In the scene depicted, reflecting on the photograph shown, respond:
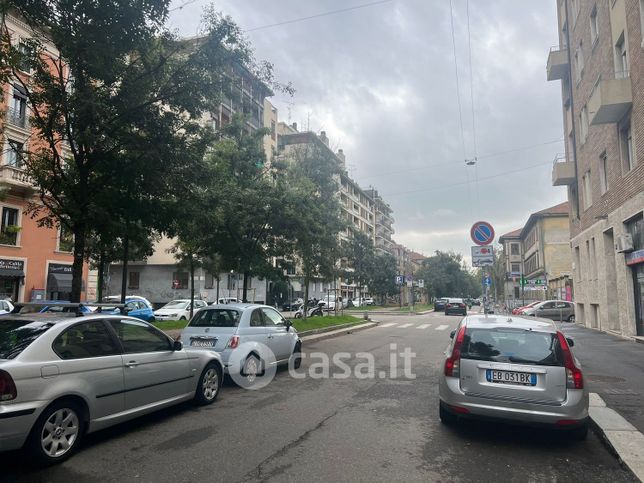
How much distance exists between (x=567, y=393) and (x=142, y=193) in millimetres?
8030

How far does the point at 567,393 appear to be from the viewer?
5359 mm

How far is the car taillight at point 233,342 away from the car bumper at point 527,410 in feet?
14.1

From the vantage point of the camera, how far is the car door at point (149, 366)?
576 cm

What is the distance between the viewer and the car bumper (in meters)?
5.29

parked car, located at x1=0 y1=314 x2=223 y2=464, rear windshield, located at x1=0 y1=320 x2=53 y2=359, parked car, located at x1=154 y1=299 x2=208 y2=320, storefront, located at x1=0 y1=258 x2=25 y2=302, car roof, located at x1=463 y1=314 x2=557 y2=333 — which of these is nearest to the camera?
parked car, located at x1=0 y1=314 x2=223 y2=464

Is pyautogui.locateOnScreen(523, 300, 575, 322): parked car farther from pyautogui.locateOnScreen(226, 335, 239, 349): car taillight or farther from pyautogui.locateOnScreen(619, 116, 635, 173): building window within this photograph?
pyautogui.locateOnScreen(226, 335, 239, 349): car taillight

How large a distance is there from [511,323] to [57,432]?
17.3 feet

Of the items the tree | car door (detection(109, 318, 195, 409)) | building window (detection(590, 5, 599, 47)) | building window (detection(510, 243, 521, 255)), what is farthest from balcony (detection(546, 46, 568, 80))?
building window (detection(510, 243, 521, 255))

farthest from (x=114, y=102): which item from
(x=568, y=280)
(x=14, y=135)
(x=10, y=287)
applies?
(x=568, y=280)

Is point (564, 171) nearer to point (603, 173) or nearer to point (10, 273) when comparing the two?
point (603, 173)

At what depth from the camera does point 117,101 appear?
8984 millimetres

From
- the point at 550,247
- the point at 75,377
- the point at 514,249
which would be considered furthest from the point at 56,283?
the point at 514,249

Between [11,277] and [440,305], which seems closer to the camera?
[11,277]

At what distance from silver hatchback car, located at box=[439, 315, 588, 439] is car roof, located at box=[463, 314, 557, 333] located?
1 centimetres
